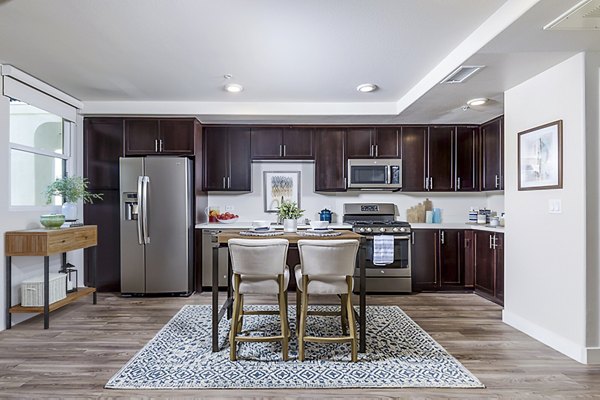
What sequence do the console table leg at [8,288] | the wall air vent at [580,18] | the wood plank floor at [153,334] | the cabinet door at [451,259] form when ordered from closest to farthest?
the wall air vent at [580,18] < the wood plank floor at [153,334] < the console table leg at [8,288] < the cabinet door at [451,259]

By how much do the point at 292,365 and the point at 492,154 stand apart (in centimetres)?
373

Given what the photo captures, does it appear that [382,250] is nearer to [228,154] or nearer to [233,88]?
[228,154]

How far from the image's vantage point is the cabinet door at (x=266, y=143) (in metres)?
5.31

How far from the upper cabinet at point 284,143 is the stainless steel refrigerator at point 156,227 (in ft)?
3.60

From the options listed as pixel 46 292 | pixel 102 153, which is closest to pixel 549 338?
pixel 46 292

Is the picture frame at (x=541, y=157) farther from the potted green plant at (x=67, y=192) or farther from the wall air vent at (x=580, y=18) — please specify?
the potted green plant at (x=67, y=192)

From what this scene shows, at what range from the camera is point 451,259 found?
5074 mm

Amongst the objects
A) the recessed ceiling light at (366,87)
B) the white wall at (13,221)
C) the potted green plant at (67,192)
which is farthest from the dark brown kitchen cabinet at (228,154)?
the white wall at (13,221)

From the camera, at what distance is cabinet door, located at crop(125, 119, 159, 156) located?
4902 millimetres

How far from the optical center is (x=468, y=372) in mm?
2629

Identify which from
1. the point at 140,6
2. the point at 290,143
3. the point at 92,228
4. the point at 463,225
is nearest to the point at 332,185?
the point at 290,143

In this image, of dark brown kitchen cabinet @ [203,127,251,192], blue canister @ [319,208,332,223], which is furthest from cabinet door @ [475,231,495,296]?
dark brown kitchen cabinet @ [203,127,251,192]

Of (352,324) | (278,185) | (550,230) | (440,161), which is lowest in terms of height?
(352,324)

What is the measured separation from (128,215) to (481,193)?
489 cm
